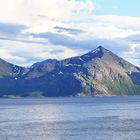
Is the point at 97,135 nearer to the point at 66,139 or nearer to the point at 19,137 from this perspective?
the point at 66,139

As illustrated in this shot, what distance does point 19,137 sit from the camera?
440 feet

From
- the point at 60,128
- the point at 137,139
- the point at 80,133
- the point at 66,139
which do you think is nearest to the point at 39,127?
the point at 60,128

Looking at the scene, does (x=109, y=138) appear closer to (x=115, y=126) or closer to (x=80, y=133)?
(x=80, y=133)

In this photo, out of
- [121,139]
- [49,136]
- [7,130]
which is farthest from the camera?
[7,130]

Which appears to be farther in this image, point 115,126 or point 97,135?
point 115,126

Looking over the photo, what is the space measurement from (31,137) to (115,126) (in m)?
39.6

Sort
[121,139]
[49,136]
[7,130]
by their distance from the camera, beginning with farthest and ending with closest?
[7,130]
[49,136]
[121,139]

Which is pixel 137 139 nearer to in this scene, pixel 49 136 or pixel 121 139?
pixel 121 139

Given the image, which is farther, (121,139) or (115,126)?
(115,126)

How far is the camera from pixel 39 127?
162 metres

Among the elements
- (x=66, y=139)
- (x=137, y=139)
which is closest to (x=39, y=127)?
(x=66, y=139)

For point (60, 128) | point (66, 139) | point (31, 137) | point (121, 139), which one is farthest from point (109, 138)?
point (60, 128)

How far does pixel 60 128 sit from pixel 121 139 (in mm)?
37295

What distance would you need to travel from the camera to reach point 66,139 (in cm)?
12900
